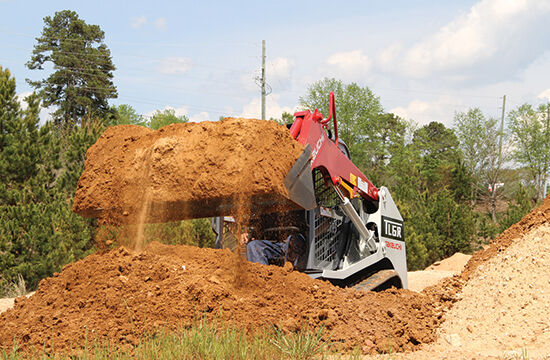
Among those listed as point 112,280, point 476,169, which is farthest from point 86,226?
point 476,169

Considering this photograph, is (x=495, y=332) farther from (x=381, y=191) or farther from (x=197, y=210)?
(x=197, y=210)

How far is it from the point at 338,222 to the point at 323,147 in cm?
125

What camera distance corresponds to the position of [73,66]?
130 feet

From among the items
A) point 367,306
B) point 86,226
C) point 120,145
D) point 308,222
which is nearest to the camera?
point 367,306

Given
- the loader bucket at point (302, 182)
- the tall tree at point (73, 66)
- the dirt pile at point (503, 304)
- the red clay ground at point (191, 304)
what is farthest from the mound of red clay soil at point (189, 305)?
the tall tree at point (73, 66)

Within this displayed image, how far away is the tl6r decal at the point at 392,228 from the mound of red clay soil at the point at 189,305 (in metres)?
1.61

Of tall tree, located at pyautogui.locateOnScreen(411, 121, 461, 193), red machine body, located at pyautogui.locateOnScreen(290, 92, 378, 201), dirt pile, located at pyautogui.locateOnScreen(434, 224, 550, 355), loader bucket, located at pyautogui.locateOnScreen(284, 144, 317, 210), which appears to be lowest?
dirt pile, located at pyautogui.locateOnScreen(434, 224, 550, 355)

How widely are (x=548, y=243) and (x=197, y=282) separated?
4.41m

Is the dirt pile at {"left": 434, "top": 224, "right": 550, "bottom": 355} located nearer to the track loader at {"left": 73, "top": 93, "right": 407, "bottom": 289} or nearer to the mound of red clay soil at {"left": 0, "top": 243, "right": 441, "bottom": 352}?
the mound of red clay soil at {"left": 0, "top": 243, "right": 441, "bottom": 352}

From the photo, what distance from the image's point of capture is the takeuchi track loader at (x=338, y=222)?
624 cm

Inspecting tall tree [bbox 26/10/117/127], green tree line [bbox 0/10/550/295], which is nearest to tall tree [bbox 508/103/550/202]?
green tree line [bbox 0/10/550/295]

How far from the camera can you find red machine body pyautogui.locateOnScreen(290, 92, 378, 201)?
615 centimetres

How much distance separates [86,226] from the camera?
1184 centimetres

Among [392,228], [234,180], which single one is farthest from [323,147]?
[392,228]
